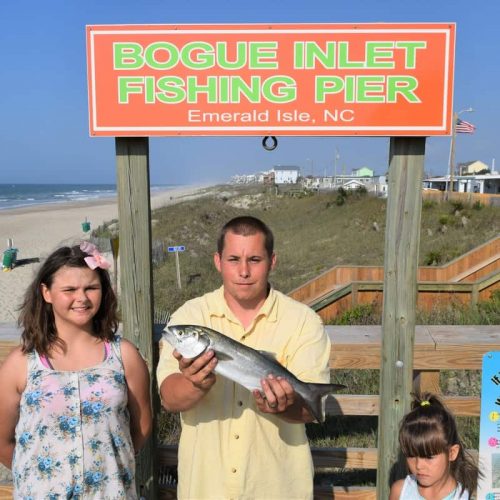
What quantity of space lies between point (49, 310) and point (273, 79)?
1826 millimetres

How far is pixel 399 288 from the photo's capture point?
3.42 meters

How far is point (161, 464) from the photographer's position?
3.79m

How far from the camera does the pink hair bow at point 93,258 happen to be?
2.74 meters

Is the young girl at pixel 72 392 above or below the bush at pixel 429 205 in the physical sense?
below

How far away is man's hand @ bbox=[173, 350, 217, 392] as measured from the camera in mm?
2434

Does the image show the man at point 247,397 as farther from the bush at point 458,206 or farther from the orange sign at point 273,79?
the bush at point 458,206

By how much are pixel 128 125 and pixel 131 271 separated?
3.03ft

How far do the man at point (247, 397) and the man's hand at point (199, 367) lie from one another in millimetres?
142

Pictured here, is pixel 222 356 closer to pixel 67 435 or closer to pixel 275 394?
pixel 275 394

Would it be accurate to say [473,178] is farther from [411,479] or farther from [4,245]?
[411,479]

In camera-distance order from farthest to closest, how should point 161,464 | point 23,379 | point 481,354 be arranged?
point 161,464, point 481,354, point 23,379

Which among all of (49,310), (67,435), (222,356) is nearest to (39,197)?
(49,310)

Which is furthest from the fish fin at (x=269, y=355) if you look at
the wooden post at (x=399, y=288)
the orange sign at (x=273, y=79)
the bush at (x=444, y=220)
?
the bush at (x=444, y=220)

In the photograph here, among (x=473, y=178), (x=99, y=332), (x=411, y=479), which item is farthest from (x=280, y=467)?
(x=473, y=178)
